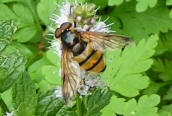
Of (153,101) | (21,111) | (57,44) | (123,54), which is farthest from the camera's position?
(123,54)

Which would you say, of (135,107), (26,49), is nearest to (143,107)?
(135,107)

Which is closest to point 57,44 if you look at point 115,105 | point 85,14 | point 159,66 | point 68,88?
point 85,14

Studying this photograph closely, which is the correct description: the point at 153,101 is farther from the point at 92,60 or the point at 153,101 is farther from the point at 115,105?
the point at 92,60

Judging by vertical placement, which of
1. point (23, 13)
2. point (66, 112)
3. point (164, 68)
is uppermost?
point (23, 13)

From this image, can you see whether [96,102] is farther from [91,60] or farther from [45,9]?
[45,9]

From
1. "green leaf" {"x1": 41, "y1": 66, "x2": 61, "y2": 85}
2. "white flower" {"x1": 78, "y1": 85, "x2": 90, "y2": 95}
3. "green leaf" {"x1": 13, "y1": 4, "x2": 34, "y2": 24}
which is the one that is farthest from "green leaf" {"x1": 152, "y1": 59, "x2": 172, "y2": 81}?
"white flower" {"x1": 78, "y1": 85, "x2": 90, "y2": 95}

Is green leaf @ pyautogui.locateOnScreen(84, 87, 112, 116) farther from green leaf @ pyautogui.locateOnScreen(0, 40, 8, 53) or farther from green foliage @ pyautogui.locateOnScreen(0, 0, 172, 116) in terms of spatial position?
green leaf @ pyautogui.locateOnScreen(0, 40, 8, 53)
